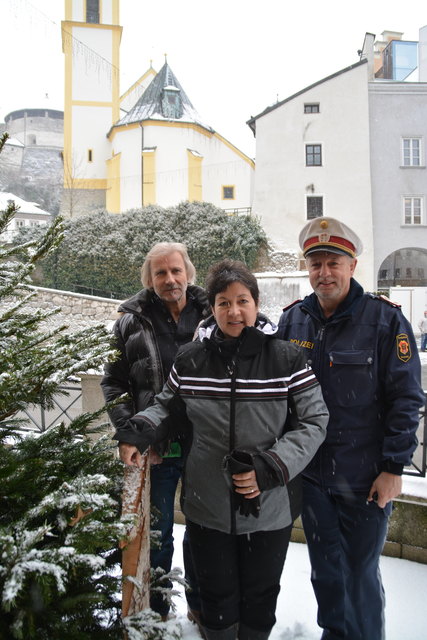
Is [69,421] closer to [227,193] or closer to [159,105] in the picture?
[227,193]

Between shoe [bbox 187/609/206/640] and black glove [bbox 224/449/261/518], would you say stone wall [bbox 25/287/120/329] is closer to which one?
shoe [bbox 187/609/206/640]

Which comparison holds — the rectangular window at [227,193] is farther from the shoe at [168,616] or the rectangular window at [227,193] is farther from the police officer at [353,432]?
the shoe at [168,616]

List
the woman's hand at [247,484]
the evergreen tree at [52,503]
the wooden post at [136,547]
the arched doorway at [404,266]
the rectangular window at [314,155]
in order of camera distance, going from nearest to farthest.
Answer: the evergreen tree at [52,503], the wooden post at [136,547], the woman's hand at [247,484], the rectangular window at [314,155], the arched doorway at [404,266]

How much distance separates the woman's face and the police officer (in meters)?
0.38

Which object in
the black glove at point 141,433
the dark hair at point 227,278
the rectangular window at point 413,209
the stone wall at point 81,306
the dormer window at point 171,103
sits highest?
the dormer window at point 171,103

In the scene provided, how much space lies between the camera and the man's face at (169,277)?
2.27 metres

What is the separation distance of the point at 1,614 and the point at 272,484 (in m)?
0.87

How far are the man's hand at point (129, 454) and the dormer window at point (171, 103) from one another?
27.9 metres

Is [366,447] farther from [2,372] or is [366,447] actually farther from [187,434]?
[2,372]

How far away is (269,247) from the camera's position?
2008cm

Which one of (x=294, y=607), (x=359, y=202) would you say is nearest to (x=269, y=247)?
(x=359, y=202)

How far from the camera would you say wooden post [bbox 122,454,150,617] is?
139 cm

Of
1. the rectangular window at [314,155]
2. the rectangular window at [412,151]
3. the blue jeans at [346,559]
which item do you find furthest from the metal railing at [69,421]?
the rectangular window at [412,151]

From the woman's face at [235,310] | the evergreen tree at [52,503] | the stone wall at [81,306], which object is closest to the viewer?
the evergreen tree at [52,503]
